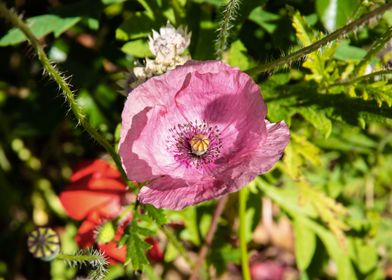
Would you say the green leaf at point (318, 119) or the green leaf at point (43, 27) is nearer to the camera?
the green leaf at point (318, 119)

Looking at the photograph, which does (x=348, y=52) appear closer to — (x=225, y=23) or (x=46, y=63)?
(x=225, y=23)

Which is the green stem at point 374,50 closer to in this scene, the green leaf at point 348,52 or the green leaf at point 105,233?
the green leaf at point 348,52

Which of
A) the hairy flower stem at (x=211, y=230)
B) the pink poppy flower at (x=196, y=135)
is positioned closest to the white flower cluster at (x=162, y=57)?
the pink poppy flower at (x=196, y=135)

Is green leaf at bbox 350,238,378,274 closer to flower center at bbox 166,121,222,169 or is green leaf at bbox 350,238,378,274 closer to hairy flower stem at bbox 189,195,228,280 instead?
hairy flower stem at bbox 189,195,228,280

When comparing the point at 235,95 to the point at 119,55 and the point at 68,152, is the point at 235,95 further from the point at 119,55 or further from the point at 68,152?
the point at 68,152

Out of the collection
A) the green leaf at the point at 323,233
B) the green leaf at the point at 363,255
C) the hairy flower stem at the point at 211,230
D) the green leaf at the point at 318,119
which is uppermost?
the green leaf at the point at 318,119

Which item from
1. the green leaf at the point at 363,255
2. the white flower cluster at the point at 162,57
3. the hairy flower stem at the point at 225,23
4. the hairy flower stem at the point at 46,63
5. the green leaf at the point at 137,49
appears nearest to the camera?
the hairy flower stem at the point at 46,63

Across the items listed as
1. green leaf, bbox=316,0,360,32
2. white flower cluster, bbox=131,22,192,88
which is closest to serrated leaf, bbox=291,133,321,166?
green leaf, bbox=316,0,360,32
